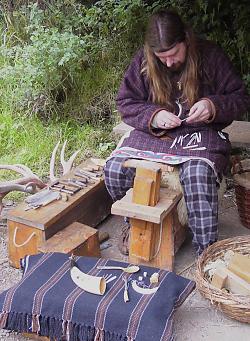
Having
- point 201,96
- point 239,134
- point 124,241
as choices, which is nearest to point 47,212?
point 124,241

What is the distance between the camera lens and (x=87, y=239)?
11.0ft

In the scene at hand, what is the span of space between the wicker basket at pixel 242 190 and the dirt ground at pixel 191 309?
10 centimetres

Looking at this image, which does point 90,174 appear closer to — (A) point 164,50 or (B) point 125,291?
(A) point 164,50

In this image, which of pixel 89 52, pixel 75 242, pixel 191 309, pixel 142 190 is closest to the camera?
pixel 191 309

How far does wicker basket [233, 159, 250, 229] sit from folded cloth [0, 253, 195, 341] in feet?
3.28

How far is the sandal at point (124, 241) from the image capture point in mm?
3584

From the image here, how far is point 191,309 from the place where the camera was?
10.0 ft

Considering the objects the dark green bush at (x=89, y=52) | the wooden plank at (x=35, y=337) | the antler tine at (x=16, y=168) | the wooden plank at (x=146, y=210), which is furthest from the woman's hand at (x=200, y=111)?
the dark green bush at (x=89, y=52)

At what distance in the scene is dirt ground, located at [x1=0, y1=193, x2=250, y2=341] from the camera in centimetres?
285

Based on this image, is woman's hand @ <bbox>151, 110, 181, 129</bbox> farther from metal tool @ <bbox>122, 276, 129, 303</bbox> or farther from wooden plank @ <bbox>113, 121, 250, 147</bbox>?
metal tool @ <bbox>122, 276, 129, 303</bbox>

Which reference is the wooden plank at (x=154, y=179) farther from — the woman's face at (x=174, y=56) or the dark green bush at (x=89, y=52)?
the dark green bush at (x=89, y=52)

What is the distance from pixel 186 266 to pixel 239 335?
687 millimetres

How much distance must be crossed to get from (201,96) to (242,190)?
68cm

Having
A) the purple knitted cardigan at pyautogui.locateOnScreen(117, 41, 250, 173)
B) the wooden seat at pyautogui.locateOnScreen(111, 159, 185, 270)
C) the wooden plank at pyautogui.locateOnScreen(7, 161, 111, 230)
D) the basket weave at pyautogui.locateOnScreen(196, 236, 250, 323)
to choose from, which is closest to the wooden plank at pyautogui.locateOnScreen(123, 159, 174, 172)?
the wooden seat at pyautogui.locateOnScreen(111, 159, 185, 270)
